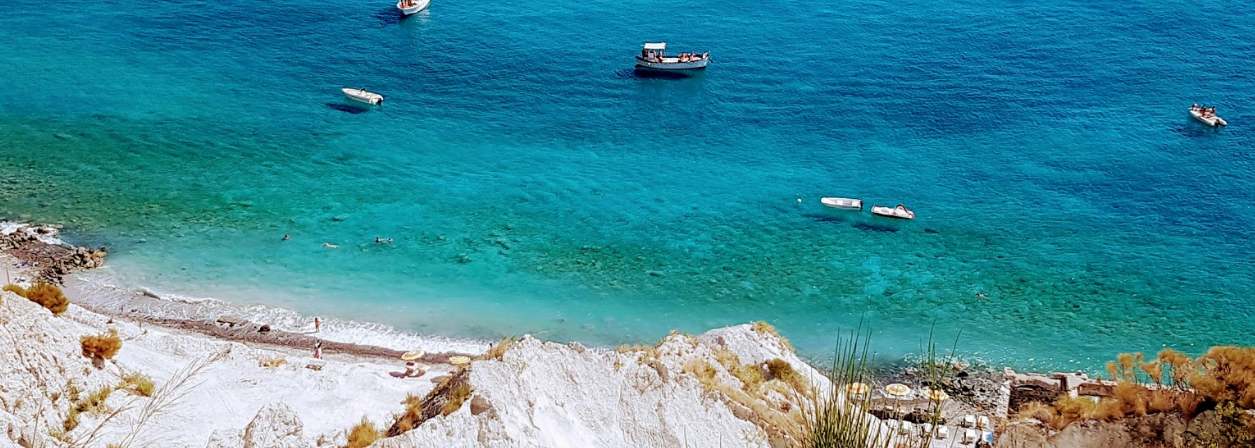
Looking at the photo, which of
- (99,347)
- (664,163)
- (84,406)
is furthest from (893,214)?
(84,406)

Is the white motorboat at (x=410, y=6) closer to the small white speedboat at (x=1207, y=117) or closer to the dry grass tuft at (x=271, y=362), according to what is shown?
the dry grass tuft at (x=271, y=362)

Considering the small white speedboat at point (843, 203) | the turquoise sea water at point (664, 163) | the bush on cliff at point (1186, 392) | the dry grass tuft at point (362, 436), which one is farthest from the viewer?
the small white speedboat at point (843, 203)

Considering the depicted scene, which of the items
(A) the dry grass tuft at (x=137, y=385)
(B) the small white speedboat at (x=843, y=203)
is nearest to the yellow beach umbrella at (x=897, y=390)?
(B) the small white speedboat at (x=843, y=203)

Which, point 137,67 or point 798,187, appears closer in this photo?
point 798,187

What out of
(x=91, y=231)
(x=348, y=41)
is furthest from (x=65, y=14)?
(x=91, y=231)

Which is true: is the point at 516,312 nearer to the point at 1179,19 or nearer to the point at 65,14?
the point at 65,14

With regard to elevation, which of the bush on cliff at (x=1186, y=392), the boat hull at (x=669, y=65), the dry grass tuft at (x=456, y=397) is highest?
the boat hull at (x=669, y=65)

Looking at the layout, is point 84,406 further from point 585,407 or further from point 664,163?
point 664,163
